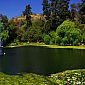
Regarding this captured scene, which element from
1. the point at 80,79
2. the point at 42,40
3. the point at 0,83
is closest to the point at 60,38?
the point at 42,40

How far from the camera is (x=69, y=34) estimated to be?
110 m

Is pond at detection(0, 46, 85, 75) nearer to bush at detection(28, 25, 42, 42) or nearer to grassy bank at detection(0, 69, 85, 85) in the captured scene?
grassy bank at detection(0, 69, 85, 85)

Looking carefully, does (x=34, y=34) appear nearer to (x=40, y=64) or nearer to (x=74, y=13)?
(x=74, y=13)

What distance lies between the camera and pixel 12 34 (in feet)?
433

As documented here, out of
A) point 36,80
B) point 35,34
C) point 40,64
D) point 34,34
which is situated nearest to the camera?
point 36,80

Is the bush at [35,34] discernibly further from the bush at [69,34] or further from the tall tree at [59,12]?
the bush at [69,34]

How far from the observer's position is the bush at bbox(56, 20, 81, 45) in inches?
4257

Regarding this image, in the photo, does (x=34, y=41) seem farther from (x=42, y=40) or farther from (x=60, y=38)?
(x=60, y=38)

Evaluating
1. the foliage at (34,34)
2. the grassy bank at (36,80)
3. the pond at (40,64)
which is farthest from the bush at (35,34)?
the grassy bank at (36,80)

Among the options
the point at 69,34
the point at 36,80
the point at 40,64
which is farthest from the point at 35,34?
the point at 36,80

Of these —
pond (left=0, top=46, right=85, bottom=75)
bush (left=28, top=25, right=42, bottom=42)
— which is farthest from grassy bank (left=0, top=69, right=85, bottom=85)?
bush (left=28, top=25, right=42, bottom=42)

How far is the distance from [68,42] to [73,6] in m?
40.2

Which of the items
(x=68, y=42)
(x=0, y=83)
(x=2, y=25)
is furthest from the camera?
(x=2, y=25)

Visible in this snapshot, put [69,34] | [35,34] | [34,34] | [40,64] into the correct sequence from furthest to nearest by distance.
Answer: [34,34]
[35,34]
[69,34]
[40,64]
